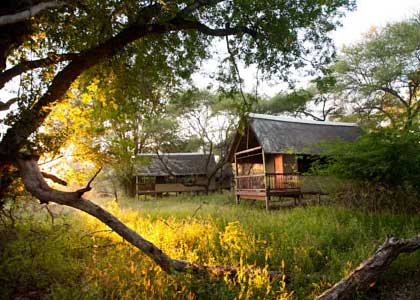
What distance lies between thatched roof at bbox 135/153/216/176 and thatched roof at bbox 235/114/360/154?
13364 millimetres

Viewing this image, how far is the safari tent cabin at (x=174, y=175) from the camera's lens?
31312mm

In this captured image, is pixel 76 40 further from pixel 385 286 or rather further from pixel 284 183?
pixel 284 183

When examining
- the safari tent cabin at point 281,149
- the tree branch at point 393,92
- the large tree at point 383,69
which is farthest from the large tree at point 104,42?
the tree branch at point 393,92

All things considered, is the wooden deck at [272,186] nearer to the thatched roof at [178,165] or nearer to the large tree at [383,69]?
the large tree at [383,69]

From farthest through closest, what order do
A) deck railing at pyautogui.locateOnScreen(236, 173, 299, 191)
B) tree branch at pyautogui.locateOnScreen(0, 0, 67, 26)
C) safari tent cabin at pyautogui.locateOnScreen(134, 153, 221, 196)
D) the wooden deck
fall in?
1. safari tent cabin at pyautogui.locateOnScreen(134, 153, 221, 196)
2. deck railing at pyautogui.locateOnScreen(236, 173, 299, 191)
3. the wooden deck
4. tree branch at pyautogui.locateOnScreen(0, 0, 67, 26)

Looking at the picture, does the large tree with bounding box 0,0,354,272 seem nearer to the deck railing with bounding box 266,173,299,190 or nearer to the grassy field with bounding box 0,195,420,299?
the grassy field with bounding box 0,195,420,299

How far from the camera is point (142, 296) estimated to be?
13.9 feet

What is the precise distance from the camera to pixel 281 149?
1698cm

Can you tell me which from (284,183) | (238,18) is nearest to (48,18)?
(238,18)

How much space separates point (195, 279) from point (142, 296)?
846 millimetres

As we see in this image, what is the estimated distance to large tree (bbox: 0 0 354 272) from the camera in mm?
5031

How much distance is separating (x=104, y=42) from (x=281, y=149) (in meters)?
12.6

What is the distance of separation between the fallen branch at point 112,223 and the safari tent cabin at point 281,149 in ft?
32.8

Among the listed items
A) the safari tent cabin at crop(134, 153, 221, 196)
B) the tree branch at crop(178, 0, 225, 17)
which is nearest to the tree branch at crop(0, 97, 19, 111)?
the tree branch at crop(178, 0, 225, 17)
